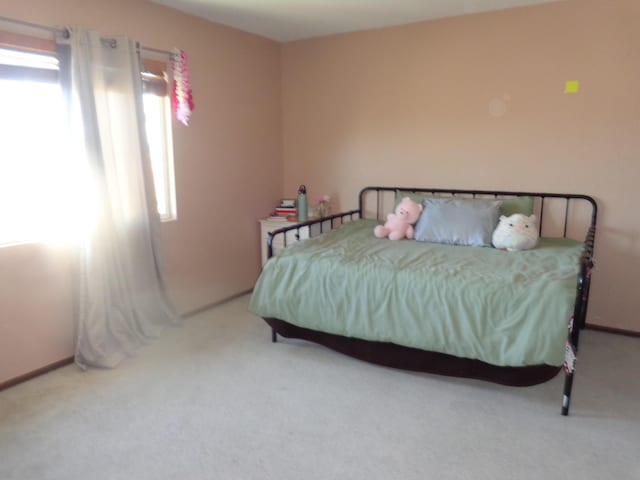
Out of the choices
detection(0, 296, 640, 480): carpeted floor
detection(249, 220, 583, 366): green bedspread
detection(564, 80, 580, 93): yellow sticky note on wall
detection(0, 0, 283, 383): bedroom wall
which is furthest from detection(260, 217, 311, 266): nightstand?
detection(564, 80, 580, 93): yellow sticky note on wall

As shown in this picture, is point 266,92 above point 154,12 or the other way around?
the other way around

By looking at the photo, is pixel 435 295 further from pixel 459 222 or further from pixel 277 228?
pixel 277 228

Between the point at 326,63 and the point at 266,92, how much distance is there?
0.57m

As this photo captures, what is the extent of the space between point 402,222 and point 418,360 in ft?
3.84

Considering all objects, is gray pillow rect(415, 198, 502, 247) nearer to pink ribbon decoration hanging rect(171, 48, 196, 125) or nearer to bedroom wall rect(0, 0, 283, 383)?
bedroom wall rect(0, 0, 283, 383)

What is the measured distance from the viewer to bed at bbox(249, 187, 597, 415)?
221 cm

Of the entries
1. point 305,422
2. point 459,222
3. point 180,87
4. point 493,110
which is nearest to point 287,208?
point 180,87

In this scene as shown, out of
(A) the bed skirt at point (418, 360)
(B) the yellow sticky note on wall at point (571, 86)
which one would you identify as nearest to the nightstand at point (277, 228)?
(A) the bed skirt at point (418, 360)

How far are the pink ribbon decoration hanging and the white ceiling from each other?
32 cm

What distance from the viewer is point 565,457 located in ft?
6.39

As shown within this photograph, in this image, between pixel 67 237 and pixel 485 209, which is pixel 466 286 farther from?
pixel 67 237

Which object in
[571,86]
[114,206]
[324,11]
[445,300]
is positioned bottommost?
[445,300]

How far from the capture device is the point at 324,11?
10.8 feet

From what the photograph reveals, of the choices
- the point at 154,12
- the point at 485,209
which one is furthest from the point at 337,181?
the point at 154,12
